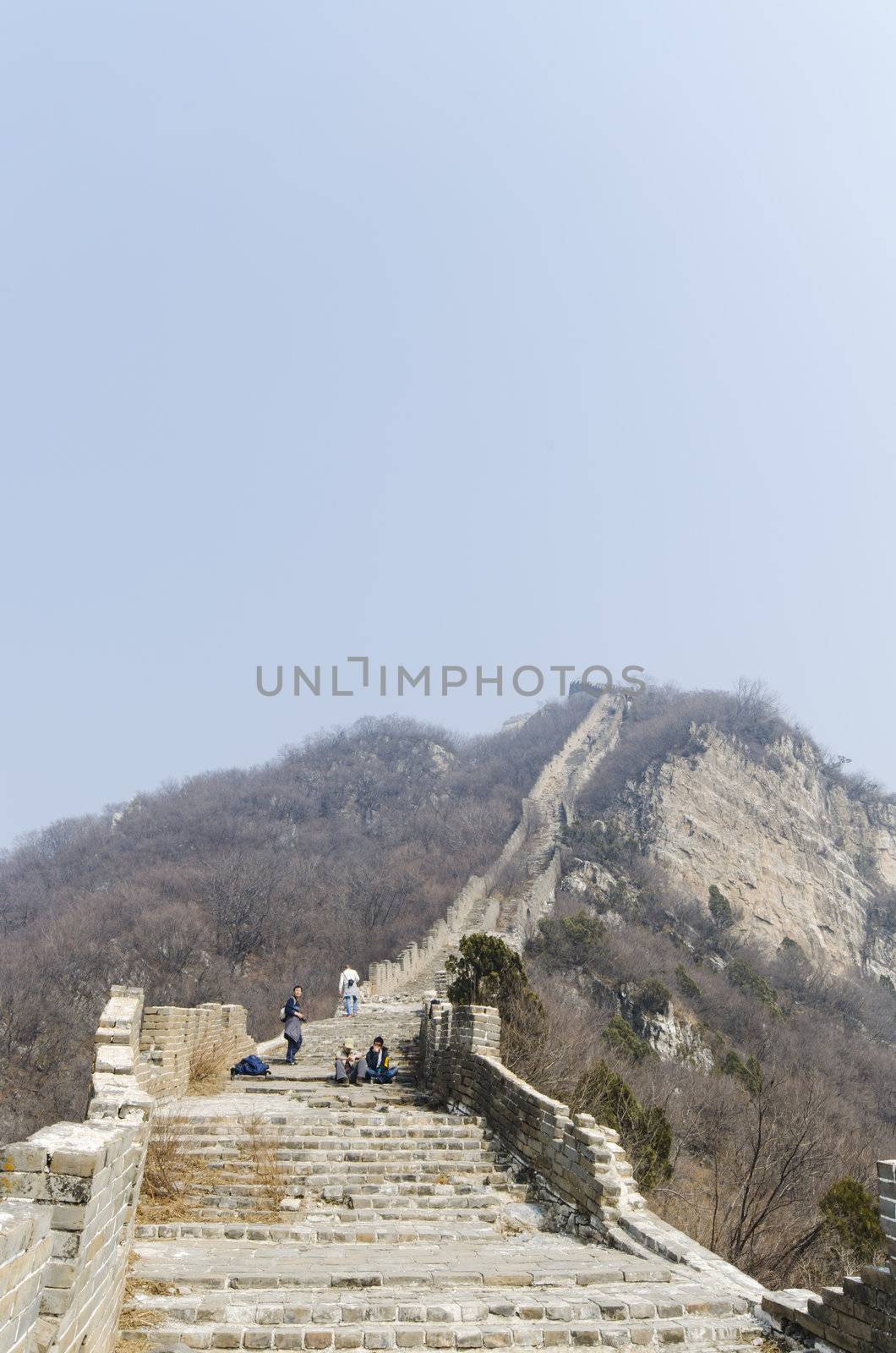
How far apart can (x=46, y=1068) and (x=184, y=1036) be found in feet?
57.6

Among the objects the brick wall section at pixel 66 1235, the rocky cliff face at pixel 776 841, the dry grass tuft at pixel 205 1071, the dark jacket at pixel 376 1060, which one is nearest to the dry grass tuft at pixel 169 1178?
the brick wall section at pixel 66 1235

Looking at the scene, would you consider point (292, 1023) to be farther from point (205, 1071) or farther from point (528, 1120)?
point (528, 1120)

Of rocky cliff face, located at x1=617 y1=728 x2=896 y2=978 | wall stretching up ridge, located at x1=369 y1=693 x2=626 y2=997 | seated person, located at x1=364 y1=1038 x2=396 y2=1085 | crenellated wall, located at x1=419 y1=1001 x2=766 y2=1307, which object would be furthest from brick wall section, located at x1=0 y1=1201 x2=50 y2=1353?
rocky cliff face, located at x1=617 y1=728 x2=896 y2=978

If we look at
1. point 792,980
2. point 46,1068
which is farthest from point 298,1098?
point 792,980

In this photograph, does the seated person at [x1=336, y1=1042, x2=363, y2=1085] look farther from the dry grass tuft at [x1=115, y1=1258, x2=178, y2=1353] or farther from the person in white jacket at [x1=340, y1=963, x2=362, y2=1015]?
the dry grass tuft at [x1=115, y1=1258, x2=178, y2=1353]

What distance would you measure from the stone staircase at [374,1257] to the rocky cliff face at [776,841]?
43040 mm

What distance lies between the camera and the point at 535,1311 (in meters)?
5.48

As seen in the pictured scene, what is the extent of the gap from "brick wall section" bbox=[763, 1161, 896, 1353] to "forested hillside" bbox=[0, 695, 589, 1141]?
875 inches

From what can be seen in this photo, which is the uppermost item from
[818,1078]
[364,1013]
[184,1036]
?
[184,1036]

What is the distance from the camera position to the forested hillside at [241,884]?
31.4 metres

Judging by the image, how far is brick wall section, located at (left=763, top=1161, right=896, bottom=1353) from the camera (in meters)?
4.94

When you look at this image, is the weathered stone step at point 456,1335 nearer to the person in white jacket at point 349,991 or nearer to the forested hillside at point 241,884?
the person in white jacket at point 349,991

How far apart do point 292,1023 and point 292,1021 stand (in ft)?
0.36

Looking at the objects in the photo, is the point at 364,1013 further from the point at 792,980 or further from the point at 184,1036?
the point at 792,980
